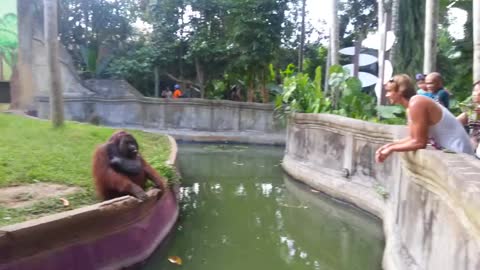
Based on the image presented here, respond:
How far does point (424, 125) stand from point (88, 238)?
9.56 ft

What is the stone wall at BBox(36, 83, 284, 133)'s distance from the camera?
16.5 meters

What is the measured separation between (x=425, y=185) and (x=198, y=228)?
11.6 ft

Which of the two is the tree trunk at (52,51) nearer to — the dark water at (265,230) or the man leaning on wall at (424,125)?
the dark water at (265,230)

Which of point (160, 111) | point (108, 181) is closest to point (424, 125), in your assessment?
point (108, 181)

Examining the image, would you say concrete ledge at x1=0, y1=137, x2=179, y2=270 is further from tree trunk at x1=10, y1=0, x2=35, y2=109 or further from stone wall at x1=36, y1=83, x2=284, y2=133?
tree trunk at x1=10, y1=0, x2=35, y2=109

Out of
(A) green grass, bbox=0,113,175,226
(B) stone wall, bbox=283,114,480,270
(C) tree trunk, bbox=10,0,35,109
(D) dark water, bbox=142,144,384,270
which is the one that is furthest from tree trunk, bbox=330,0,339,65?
(C) tree trunk, bbox=10,0,35,109

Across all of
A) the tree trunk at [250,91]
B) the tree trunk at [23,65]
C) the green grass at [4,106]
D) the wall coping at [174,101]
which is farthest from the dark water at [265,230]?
the green grass at [4,106]

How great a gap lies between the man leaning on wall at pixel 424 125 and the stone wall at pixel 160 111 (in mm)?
12205

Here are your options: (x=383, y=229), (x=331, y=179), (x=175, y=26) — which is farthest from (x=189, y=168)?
(x=175, y=26)

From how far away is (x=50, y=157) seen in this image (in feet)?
21.7

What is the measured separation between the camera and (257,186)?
9445 mm

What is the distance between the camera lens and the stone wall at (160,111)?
54.1ft

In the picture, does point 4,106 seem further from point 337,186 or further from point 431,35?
point 431,35

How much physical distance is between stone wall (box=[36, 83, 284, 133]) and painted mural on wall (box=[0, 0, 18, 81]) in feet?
5.67
